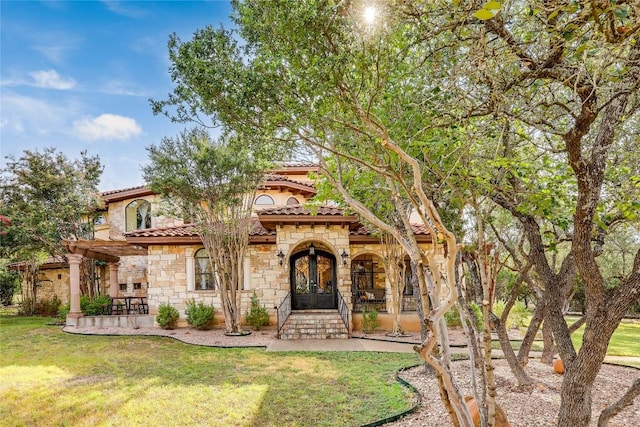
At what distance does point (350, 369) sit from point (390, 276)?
535 centimetres

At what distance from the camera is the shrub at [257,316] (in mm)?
13586

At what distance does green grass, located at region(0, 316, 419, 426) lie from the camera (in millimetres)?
Result: 5438

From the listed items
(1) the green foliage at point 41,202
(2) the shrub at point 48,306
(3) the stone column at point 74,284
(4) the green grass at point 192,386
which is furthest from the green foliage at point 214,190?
(2) the shrub at point 48,306

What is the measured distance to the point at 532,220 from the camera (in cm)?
508

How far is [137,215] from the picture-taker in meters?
19.6

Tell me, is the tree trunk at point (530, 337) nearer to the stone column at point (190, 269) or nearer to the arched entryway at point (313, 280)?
the arched entryway at point (313, 280)

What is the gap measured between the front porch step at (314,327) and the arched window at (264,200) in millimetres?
6084

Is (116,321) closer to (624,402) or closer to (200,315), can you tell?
(200,315)

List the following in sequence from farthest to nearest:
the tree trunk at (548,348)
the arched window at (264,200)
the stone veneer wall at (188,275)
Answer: the arched window at (264,200)
the stone veneer wall at (188,275)
the tree trunk at (548,348)

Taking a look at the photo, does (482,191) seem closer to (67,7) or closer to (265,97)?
(265,97)

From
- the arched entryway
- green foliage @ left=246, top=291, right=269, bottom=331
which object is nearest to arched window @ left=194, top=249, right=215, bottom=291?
green foliage @ left=246, top=291, right=269, bottom=331

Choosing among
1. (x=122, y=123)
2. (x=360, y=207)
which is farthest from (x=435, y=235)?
(x=122, y=123)

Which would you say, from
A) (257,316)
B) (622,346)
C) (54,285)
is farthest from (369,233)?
(54,285)

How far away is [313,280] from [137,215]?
34.9ft
